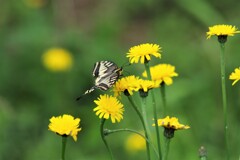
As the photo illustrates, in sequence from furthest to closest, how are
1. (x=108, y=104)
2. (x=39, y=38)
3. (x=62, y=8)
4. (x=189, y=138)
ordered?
(x=62, y=8)
(x=39, y=38)
(x=189, y=138)
(x=108, y=104)

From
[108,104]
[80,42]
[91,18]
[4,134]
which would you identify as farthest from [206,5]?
[108,104]

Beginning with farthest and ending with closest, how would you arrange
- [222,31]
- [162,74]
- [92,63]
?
A: [92,63], [162,74], [222,31]

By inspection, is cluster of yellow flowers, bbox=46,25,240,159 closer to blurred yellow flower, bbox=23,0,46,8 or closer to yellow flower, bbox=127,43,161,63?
yellow flower, bbox=127,43,161,63

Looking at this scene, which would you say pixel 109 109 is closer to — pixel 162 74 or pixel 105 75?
pixel 105 75

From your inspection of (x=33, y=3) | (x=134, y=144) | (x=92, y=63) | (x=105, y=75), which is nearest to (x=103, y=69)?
(x=105, y=75)

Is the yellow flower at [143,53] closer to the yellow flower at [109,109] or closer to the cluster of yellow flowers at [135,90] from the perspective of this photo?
the cluster of yellow flowers at [135,90]

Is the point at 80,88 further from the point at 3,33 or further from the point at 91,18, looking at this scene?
the point at 91,18
